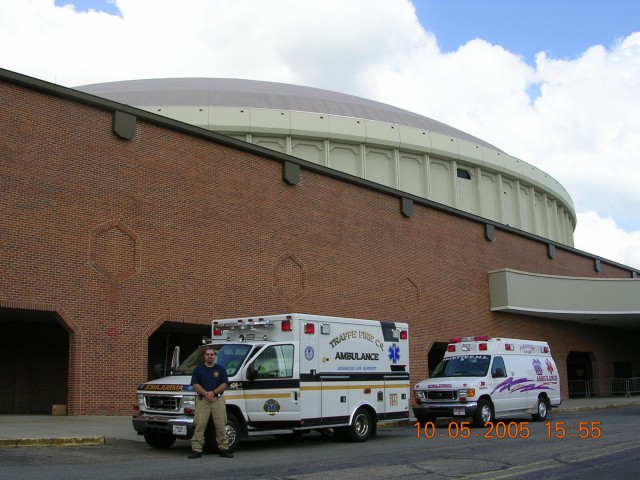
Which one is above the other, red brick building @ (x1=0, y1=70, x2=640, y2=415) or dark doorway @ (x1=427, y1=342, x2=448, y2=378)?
red brick building @ (x1=0, y1=70, x2=640, y2=415)

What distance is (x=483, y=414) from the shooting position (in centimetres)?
1861

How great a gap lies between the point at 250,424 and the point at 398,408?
14.5 feet

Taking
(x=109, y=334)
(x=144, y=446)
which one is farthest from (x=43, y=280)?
(x=144, y=446)

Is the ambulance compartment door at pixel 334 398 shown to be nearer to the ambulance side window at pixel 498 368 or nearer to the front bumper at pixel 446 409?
the front bumper at pixel 446 409

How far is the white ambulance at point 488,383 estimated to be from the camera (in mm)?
18641

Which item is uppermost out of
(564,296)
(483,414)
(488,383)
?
(564,296)

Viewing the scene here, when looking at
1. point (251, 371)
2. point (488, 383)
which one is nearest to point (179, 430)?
point (251, 371)

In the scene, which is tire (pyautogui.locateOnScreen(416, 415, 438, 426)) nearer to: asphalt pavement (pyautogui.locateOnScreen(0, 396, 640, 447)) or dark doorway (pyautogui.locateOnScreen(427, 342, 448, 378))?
asphalt pavement (pyautogui.locateOnScreen(0, 396, 640, 447))

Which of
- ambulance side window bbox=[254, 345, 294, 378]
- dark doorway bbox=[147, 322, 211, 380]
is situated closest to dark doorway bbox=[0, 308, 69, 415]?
dark doorway bbox=[147, 322, 211, 380]

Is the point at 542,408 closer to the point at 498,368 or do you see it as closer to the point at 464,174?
the point at 498,368

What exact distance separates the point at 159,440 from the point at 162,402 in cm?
96

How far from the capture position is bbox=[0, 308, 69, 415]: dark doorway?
2134cm

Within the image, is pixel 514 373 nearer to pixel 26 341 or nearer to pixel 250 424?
pixel 250 424
